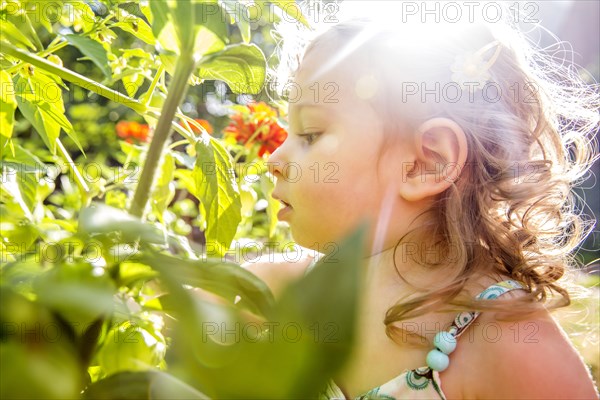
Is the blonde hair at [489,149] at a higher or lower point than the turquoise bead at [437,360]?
higher

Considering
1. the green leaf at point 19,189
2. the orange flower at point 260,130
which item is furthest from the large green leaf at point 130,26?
the orange flower at point 260,130

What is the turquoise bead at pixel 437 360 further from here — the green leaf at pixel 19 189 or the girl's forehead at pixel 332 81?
the green leaf at pixel 19 189

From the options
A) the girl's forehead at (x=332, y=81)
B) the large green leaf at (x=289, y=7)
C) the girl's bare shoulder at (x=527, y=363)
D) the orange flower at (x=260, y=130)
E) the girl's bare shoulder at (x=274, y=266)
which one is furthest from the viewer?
the orange flower at (x=260, y=130)

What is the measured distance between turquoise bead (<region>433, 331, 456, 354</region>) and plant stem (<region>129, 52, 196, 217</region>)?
2.08ft

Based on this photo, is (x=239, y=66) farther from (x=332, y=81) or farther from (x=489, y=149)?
(x=489, y=149)

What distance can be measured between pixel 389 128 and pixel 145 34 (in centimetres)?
46

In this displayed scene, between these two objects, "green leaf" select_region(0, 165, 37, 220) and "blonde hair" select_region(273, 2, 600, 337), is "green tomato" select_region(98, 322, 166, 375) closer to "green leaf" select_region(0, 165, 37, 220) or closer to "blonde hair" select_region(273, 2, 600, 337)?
"green leaf" select_region(0, 165, 37, 220)

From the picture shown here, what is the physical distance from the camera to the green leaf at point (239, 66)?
30 cm

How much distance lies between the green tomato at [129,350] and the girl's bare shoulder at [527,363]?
0.47 metres

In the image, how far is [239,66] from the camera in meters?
0.38

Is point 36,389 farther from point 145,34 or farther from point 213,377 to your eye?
point 145,34

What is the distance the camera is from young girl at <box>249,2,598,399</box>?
0.83 metres

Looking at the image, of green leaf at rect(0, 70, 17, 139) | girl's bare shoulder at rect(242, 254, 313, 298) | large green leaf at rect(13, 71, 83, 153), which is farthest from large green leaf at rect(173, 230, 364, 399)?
girl's bare shoulder at rect(242, 254, 313, 298)

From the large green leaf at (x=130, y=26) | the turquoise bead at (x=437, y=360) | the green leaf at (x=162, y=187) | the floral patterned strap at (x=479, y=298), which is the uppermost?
the large green leaf at (x=130, y=26)
